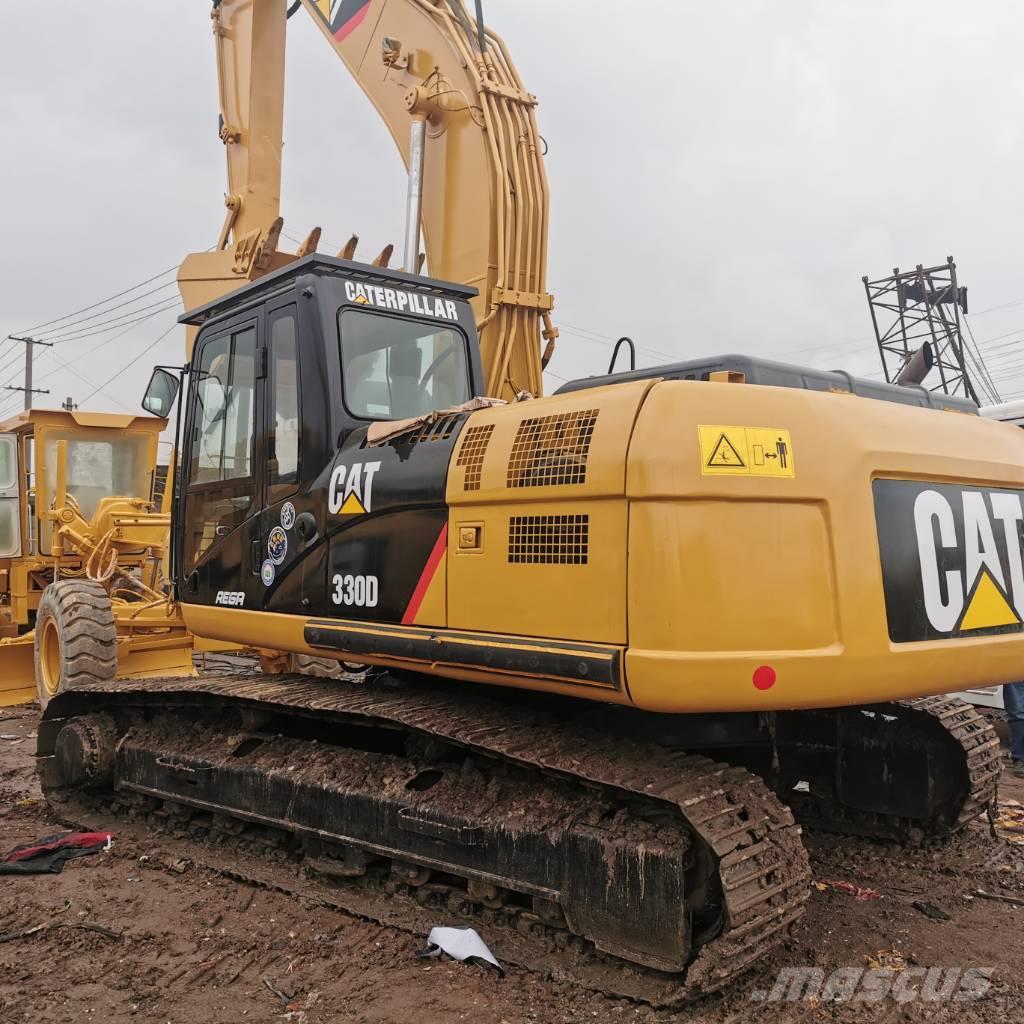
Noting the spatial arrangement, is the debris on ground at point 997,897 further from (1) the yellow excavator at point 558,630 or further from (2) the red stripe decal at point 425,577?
(2) the red stripe decal at point 425,577

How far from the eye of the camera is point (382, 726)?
413 cm

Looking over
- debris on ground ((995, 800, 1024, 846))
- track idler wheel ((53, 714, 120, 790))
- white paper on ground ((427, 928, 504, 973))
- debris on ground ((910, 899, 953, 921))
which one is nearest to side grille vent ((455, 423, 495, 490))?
white paper on ground ((427, 928, 504, 973))

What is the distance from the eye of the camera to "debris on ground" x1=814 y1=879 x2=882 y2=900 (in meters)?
4.18

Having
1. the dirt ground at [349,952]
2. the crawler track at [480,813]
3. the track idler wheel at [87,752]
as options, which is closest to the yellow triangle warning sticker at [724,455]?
the crawler track at [480,813]

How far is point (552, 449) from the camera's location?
343 centimetres

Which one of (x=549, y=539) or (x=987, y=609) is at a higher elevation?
(x=549, y=539)

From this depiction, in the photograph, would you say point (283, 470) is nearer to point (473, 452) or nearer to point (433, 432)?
point (433, 432)

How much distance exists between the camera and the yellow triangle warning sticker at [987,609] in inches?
134

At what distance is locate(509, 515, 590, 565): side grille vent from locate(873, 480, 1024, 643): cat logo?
3.16 feet

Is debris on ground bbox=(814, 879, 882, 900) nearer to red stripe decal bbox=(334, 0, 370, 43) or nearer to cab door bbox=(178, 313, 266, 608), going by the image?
cab door bbox=(178, 313, 266, 608)

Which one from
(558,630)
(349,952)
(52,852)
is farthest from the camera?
(52,852)

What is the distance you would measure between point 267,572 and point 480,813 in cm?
157

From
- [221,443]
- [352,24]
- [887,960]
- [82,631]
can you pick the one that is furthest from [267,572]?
[352,24]

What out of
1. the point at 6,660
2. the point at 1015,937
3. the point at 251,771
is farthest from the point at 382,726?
the point at 6,660
